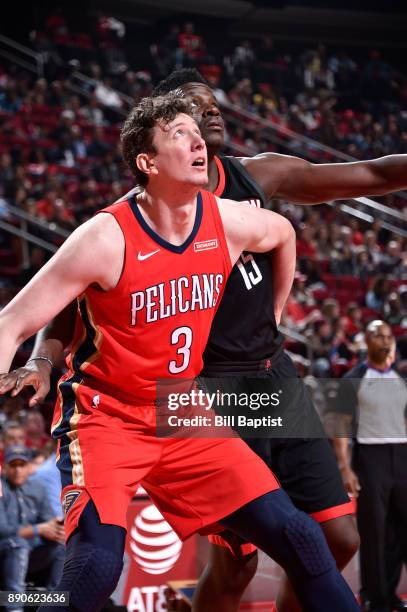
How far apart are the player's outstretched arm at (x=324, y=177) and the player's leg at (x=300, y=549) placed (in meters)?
1.29

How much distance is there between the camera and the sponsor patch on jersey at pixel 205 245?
2943 mm

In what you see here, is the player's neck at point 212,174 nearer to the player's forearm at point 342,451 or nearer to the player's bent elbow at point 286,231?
the player's bent elbow at point 286,231

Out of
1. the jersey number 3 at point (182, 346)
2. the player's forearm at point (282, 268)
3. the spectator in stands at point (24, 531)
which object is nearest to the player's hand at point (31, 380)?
the jersey number 3 at point (182, 346)

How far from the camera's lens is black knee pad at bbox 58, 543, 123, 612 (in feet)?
8.48

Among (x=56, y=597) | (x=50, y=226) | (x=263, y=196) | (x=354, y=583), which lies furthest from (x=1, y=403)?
(x=56, y=597)

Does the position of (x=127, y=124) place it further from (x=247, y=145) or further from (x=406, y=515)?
(x=247, y=145)

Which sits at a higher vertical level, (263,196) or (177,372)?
(263,196)

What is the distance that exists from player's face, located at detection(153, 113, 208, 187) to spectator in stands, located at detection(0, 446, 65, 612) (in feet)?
10.2

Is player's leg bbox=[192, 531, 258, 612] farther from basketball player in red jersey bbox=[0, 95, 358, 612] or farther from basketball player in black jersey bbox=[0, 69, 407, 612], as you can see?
basketball player in red jersey bbox=[0, 95, 358, 612]

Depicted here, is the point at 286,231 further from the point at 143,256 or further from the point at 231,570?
the point at 231,570

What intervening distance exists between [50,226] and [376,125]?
8593 millimetres

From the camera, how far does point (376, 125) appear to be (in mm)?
16766

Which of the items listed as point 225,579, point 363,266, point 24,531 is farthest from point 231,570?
point 363,266

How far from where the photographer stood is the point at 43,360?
2.90 meters
